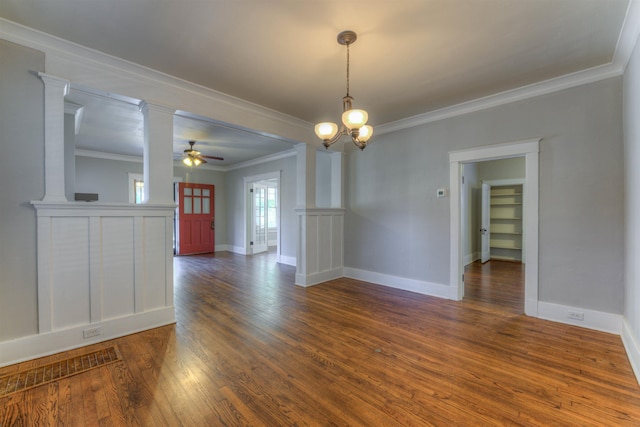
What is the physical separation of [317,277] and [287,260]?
2.04m

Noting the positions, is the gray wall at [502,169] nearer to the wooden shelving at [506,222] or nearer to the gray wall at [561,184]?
the wooden shelving at [506,222]

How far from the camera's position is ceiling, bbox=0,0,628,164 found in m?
2.00

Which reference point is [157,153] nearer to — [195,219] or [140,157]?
[140,157]

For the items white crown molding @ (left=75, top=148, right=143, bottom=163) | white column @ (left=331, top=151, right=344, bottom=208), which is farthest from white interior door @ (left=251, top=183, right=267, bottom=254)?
white column @ (left=331, top=151, right=344, bottom=208)

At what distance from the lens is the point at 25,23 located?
2.18m

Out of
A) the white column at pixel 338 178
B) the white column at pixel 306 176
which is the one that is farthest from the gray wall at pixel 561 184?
the white column at pixel 306 176

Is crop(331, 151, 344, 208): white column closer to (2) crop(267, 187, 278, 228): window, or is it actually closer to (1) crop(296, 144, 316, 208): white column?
(1) crop(296, 144, 316, 208): white column

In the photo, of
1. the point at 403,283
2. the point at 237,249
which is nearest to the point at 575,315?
the point at 403,283

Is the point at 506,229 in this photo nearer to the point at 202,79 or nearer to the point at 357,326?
the point at 357,326

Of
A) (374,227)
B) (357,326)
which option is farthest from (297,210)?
(357,326)

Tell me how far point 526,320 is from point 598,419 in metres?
1.62

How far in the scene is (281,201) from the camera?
6887 mm

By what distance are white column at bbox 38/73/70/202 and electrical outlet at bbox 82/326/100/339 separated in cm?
124

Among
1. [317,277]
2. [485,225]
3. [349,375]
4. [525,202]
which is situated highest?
[525,202]
